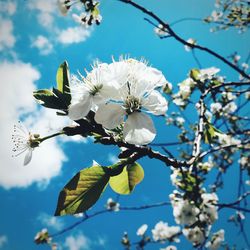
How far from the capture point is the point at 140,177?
0.99 meters

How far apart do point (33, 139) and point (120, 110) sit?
0.98 ft

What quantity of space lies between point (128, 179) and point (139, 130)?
0.92ft

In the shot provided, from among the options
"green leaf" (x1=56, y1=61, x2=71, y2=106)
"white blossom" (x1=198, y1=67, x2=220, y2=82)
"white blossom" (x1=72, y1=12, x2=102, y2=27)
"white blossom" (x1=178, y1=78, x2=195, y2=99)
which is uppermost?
"white blossom" (x1=72, y1=12, x2=102, y2=27)

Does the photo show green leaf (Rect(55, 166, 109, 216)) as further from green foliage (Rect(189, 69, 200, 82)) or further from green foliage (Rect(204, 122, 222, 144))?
green foliage (Rect(189, 69, 200, 82))

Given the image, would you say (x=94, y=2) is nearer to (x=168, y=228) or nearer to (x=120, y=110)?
(x=120, y=110)

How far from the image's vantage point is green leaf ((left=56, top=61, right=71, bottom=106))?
0.82 meters

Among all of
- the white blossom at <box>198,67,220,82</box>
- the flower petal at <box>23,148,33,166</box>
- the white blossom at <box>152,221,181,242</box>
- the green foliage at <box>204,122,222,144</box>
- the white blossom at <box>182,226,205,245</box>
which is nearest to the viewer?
A: the flower petal at <box>23,148,33,166</box>

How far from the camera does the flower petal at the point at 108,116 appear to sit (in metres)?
0.74

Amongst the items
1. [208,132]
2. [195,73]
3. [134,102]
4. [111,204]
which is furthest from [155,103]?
[111,204]

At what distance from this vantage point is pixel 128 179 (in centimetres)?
99

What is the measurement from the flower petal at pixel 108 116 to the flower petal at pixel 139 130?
0.03 meters

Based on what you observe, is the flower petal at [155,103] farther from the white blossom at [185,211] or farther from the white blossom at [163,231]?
the white blossom at [163,231]

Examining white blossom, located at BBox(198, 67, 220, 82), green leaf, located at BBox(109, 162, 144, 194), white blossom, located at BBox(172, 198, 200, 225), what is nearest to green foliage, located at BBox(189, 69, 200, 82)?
white blossom, located at BBox(198, 67, 220, 82)

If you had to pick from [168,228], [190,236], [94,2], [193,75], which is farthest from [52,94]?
[168,228]
